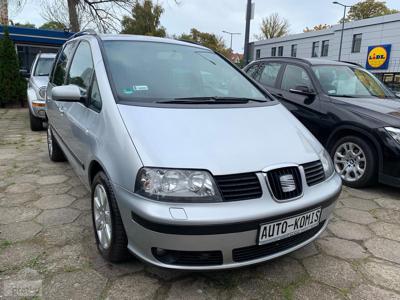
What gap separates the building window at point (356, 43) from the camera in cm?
3017

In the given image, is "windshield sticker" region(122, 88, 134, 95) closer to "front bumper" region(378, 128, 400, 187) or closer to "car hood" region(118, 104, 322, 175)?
"car hood" region(118, 104, 322, 175)

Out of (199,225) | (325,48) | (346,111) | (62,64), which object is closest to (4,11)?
(62,64)

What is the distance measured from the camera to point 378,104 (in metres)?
4.29

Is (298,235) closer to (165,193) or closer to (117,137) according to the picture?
(165,193)

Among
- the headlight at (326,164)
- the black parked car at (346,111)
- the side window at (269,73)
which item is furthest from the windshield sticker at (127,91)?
the side window at (269,73)

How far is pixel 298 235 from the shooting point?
2.19 meters

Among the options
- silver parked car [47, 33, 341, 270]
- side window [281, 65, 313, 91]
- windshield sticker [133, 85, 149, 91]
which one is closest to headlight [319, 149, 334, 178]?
silver parked car [47, 33, 341, 270]

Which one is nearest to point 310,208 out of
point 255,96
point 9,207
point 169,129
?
point 169,129

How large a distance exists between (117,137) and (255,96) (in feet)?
4.59

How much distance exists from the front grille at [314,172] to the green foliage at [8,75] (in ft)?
35.4

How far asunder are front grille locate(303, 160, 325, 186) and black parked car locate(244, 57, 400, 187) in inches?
73.3

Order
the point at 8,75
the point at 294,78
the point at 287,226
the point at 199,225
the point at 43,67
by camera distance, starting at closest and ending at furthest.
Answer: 1. the point at 199,225
2. the point at 287,226
3. the point at 294,78
4. the point at 43,67
5. the point at 8,75

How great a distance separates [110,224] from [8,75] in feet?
33.4

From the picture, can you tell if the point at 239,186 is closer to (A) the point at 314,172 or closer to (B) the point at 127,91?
(A) the point at 314,172
